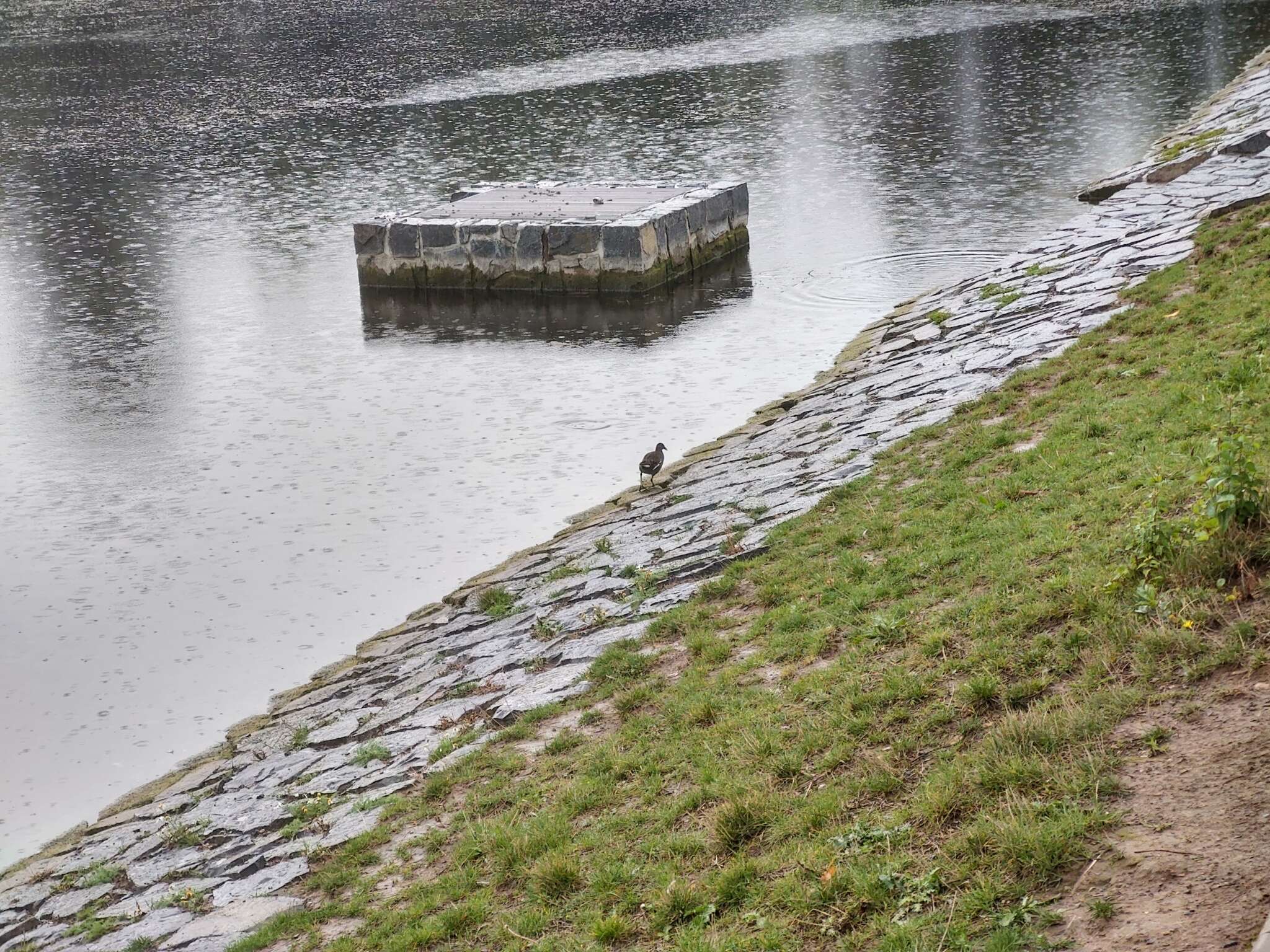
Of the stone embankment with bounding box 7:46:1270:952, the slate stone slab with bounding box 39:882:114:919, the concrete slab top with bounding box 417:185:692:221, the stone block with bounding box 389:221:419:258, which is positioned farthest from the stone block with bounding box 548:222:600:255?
the slate stone slab with bounding box 39:882:114:919

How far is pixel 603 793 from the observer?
21.4 ft

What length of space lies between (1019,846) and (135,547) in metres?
8.95

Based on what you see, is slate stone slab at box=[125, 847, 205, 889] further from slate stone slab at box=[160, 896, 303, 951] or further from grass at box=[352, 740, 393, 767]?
grass at box=[352, 740, 393, 767]

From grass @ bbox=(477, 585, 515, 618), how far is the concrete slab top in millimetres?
9580

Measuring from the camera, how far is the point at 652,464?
11.8m

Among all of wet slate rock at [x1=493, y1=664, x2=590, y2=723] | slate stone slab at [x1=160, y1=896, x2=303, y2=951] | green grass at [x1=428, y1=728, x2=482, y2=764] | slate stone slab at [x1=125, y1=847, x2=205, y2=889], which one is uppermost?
wet slate rock at [x1=493, y1=664, x2=590, y2=723]

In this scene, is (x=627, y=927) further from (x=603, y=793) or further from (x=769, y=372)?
(x=769, y=372)

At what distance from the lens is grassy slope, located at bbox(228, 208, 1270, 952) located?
16.6 feet

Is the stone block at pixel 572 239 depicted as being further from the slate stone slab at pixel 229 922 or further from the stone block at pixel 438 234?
the slate stone slab at pixel 229 922

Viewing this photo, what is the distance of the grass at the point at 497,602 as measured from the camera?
9906 millimetres

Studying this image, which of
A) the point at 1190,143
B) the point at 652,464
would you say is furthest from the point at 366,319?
the point at 1190,143

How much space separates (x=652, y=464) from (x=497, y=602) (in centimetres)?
229

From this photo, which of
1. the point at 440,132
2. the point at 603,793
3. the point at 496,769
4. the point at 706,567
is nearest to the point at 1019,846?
the point at 603,793

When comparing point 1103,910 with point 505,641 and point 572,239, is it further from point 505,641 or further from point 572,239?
point 572,239
